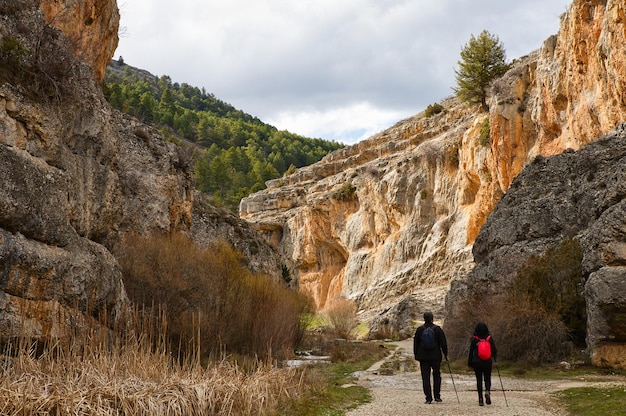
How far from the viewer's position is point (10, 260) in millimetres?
10711

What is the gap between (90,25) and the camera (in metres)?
23.8

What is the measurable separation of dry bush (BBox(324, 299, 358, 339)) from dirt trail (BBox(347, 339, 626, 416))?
26.8m

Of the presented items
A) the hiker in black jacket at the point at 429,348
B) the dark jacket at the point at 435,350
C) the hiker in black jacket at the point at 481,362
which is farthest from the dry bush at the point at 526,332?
the dark jacket at the point at 435,350

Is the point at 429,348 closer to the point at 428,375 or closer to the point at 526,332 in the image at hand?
the point at 428,375

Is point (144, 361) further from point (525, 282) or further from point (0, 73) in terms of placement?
point (525, 282)

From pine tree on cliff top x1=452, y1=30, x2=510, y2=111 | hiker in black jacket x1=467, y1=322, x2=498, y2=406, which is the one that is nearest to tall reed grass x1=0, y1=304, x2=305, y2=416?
hiker in black jacket x1=467, y1=322, x2=498, y2=406

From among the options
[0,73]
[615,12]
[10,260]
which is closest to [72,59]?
Answer: [0,73]

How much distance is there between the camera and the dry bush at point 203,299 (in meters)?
18.3

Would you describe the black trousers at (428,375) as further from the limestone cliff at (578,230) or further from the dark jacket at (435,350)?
the limestone cliff at (578,230)

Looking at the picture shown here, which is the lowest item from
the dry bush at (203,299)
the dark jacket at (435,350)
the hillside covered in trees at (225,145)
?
the dark jacket at (435,350)

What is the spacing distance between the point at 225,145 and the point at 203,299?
361 ft

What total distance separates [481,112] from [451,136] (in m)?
7.14

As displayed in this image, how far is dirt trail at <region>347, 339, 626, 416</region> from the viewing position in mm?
10219

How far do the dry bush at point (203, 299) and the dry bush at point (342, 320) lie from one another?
22.5 m
